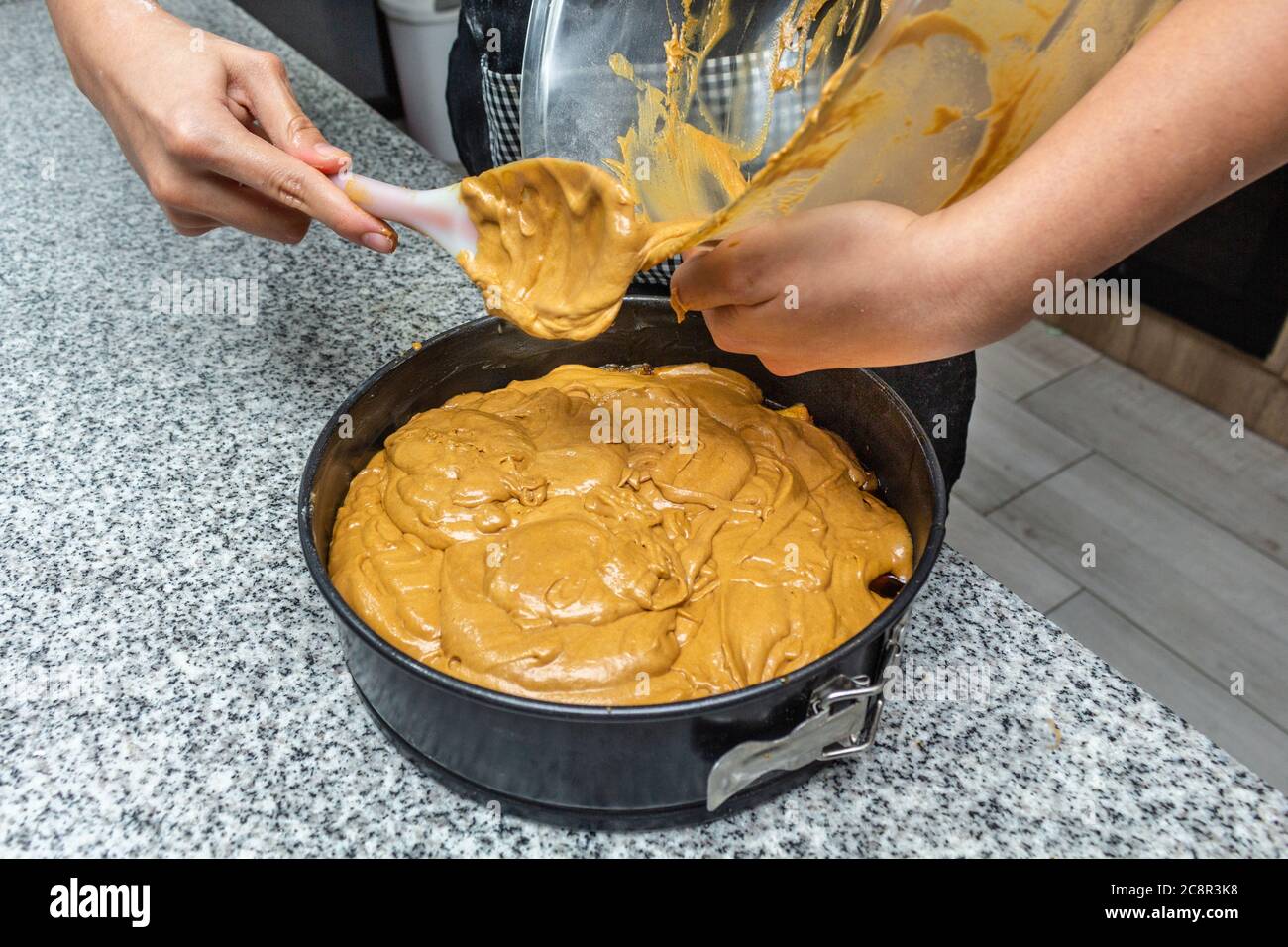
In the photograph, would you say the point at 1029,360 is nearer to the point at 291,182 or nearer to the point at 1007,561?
the point at 1007,561

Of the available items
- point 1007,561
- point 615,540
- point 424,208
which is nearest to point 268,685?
point 615,540

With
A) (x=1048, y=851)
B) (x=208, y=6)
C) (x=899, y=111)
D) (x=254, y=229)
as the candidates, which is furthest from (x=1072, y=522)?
(x=208, y=6)

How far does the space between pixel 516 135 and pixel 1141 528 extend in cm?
153

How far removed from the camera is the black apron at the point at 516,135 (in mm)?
1250

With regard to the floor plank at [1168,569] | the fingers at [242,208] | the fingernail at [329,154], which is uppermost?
the fingernail at [329,154]

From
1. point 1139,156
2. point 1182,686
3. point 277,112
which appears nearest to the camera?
point 1139,156

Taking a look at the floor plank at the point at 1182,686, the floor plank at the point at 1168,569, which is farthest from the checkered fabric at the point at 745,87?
the floor plank at the point at 1168,569

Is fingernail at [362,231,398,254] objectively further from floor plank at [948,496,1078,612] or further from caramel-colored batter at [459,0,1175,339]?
floor plank at [948,496,1078,612]

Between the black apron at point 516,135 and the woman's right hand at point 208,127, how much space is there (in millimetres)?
315

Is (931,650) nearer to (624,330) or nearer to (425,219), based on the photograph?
(624,330)

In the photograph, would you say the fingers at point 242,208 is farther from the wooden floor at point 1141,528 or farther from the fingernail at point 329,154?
the wooden floor at point 1141,528

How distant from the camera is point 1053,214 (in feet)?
2.23

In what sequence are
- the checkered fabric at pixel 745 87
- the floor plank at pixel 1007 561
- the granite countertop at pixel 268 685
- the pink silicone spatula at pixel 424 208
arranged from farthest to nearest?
the floor plank at pixel 1007 561 → the checkered fabric at pixel 745 87 → the pink silicone spatula at pixel 424 208 → the granite countertop at pixel 268 685
